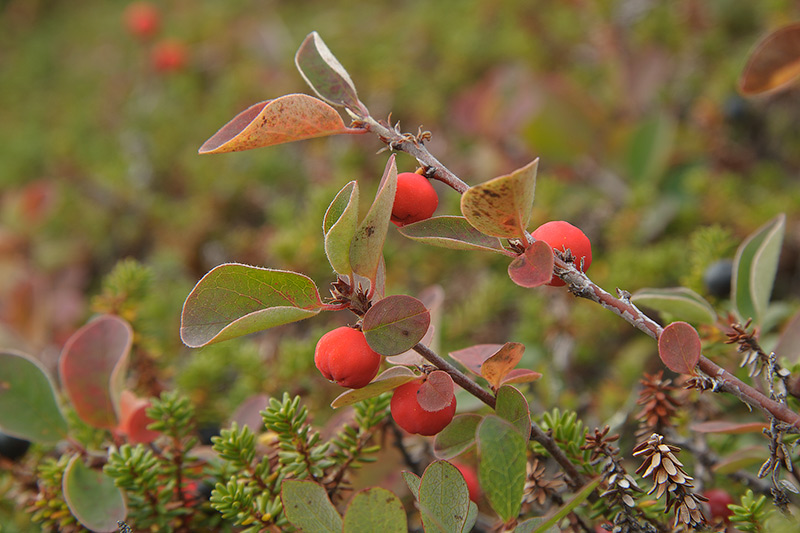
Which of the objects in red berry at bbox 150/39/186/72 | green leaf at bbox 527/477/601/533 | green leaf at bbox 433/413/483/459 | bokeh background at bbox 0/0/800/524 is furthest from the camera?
red berry at bbox 150/39/186/72

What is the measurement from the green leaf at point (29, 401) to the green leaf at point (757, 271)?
1.26 metres

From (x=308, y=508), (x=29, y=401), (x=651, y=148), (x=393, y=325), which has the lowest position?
(x=651, y=148)

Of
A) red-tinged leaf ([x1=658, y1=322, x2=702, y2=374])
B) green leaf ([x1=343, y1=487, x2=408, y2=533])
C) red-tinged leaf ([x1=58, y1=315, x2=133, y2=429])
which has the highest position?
red-tinged leaf ([x1=658, y1=322, x2=702, y2=374])

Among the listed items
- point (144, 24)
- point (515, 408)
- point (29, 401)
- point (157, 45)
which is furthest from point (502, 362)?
point (157, 45)

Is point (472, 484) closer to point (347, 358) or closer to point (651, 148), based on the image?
point (347, 358)

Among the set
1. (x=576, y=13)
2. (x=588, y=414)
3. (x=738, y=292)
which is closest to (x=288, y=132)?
(x=738, y=292)

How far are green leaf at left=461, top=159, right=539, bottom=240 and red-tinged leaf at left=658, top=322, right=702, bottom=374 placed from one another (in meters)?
0.22

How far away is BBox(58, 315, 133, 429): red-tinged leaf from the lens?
1.13 meters

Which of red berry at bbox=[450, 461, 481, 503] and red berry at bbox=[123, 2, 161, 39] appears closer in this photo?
red berry at bbox=[450, 461, 481, 503]

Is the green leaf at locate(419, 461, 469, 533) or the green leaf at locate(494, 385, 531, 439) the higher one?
the green leaf at locate(494, 385, 531, 439)

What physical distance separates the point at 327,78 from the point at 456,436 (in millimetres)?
539

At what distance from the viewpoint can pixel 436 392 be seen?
2.56ft

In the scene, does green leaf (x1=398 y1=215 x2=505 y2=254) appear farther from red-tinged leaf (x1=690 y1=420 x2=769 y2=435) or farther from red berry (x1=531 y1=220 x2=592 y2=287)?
red-tinged leaf (x1=690 y1=420 x2=769 y2=435)

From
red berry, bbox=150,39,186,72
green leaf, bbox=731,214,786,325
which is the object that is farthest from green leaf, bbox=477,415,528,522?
red berry, bbox=150,39,186,72
